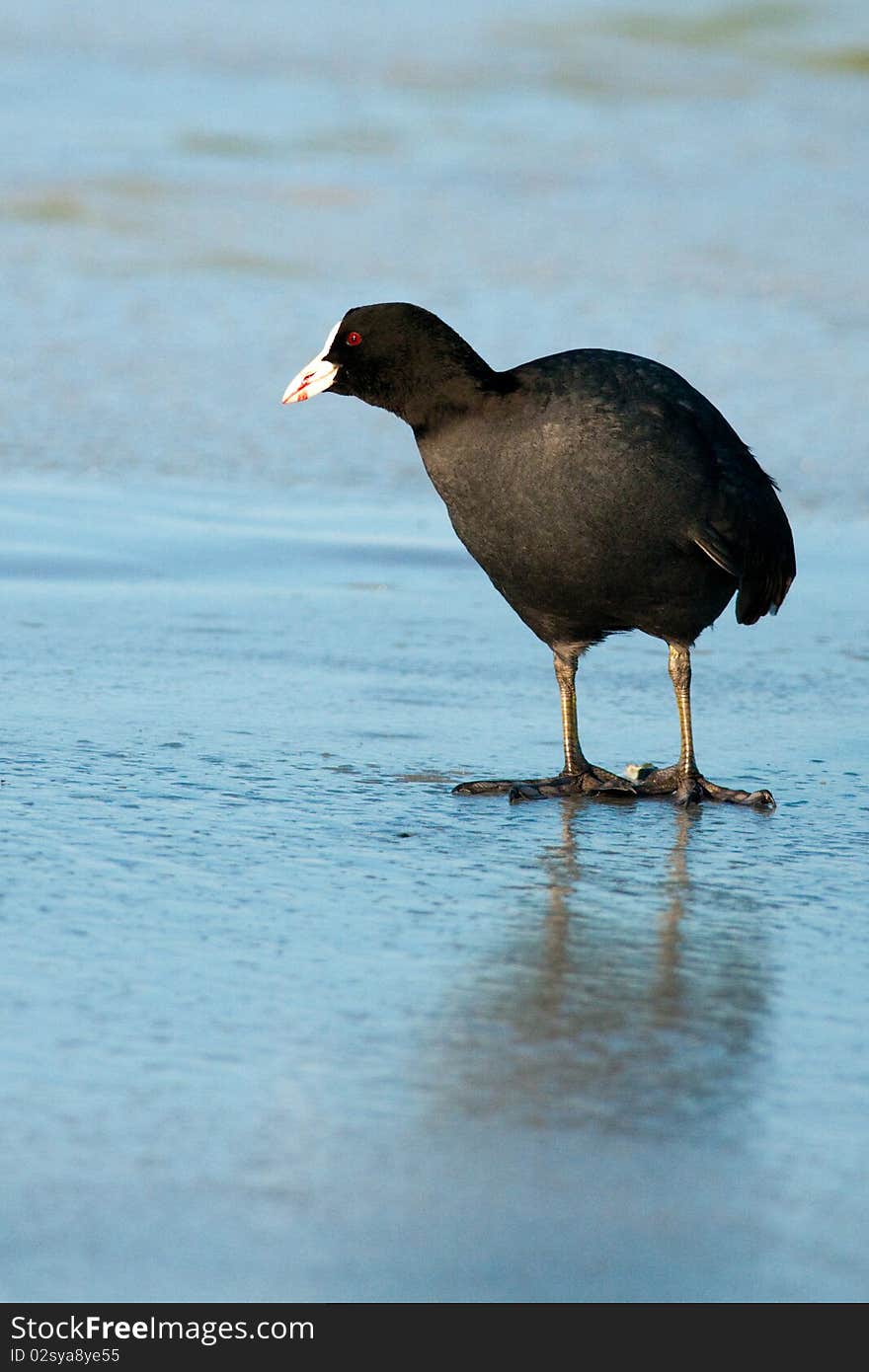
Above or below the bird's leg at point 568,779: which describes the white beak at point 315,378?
above

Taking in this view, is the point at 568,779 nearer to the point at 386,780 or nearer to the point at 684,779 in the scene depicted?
the point at 684,779

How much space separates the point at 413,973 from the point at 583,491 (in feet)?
5.99

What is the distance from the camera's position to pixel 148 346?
10.9 metres

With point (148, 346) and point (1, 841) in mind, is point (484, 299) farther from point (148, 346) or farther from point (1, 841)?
point (1, 841)

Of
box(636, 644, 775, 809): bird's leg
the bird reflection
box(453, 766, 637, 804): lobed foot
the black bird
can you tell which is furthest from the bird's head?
the bird reflection

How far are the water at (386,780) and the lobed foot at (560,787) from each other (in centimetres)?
6

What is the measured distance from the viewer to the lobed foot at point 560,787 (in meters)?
5.14

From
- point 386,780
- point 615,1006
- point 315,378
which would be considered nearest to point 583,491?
point 386,780

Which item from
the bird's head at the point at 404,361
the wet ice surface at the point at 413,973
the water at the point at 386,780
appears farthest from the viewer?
the bird's head at the point at 404,361

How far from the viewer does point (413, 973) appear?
147 inches

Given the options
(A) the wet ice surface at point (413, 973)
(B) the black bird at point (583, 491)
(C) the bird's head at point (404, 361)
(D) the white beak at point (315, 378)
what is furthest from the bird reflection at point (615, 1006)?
(D) the white beak at point (315, 378)

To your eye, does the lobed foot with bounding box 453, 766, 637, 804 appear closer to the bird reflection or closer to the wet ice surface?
the wet ice surface

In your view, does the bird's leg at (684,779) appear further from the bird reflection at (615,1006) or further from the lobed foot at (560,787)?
the bird reflection at (615,1006)

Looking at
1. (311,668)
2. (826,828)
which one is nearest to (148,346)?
(311,668)
